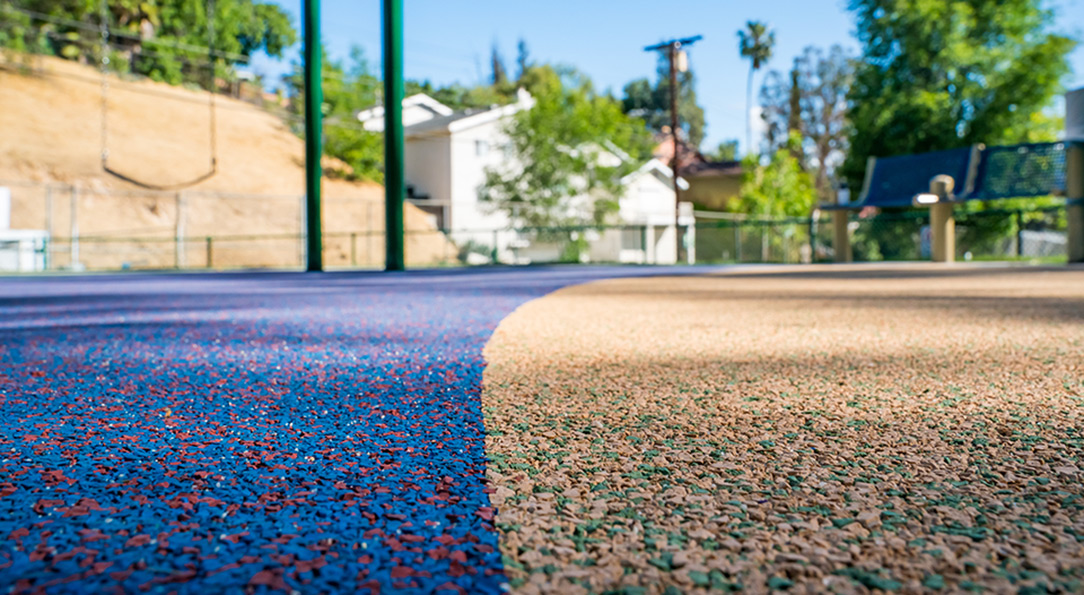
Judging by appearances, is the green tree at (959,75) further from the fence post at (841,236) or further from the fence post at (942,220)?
the fence post at (942,220)

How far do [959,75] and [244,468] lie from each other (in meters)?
28.8

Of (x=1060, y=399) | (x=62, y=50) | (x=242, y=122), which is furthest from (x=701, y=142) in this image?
(x=1060, y=399)

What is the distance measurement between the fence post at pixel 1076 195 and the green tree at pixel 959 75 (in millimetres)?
13262

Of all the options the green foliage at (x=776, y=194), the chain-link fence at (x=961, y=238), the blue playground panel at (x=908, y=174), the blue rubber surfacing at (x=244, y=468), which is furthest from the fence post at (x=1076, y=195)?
the green foliage at (x=776, y=194)

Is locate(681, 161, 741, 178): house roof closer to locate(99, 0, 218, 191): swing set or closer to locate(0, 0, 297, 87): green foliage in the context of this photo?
locate(0, 0, 297, 87): green foliage

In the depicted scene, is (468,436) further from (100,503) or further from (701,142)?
(701,142)

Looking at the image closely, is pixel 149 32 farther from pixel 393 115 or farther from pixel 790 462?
pixel 790 462

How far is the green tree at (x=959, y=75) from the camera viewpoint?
2525cm

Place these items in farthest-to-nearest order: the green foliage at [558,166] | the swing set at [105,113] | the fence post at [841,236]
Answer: the green foliage at [558,166]
the swing set at [105,113]
the fence post at [841,236]

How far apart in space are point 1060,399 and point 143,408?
8.85ft

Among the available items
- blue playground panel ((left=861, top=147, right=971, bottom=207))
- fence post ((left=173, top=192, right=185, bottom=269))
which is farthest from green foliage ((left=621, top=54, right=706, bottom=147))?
blue playground panel ((left=861, top=147, right=971, bottom=207))

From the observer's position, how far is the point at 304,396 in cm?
262

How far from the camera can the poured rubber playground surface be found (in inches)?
47.4

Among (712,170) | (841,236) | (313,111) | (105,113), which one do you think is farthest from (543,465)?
(712,170)
